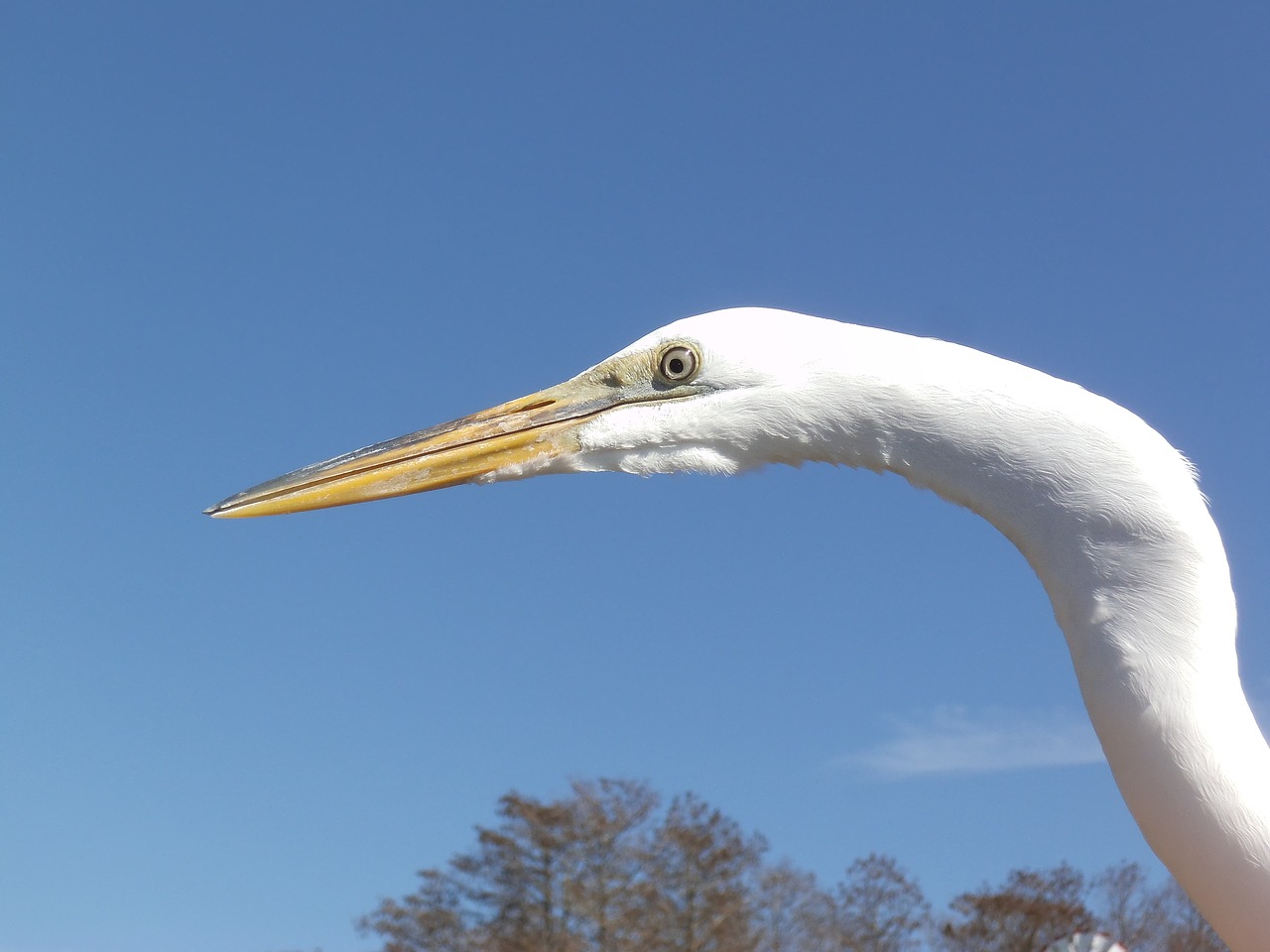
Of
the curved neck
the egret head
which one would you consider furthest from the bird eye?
the curved neck

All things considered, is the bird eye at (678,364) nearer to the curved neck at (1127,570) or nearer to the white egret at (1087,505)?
the white egret at (1087,505)

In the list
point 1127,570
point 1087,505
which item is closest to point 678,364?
point 1087,505

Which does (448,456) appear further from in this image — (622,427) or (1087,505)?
(1087,505)

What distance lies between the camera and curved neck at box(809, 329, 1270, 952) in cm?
379

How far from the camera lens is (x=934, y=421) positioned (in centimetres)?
432

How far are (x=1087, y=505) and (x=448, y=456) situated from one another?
117 inches

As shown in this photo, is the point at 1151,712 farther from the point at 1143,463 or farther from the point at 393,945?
the point at 393,945

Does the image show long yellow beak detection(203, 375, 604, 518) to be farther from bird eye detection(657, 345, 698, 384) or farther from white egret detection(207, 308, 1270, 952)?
white egret detection(207, 308, 1270, 952)

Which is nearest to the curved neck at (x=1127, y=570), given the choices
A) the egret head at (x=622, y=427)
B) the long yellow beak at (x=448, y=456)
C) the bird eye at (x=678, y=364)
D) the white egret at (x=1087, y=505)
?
the white egret at (x=1087, y=505)

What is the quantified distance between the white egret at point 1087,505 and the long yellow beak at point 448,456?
0.68 m

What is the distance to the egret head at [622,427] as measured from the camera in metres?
4.99

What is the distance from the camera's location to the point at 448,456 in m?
5.81

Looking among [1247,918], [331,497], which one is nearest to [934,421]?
[1247,918]

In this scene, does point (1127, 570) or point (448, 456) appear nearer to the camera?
point (1127, 570)
